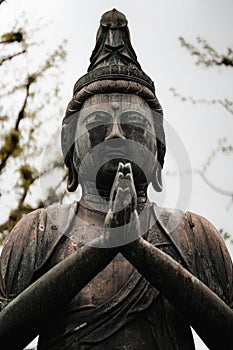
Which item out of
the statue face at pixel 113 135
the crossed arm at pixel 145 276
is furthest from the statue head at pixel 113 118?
the crossed arm at pixel 145 276

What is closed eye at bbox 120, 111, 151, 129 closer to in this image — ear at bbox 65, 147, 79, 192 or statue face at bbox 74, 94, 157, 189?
statue face at bbox 74, 94, 157, 189

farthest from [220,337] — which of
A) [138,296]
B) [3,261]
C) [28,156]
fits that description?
[28,156]

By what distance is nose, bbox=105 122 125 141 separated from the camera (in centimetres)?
527

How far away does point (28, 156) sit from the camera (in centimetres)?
1139

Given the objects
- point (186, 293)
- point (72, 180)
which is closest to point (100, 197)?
point (72, 180)

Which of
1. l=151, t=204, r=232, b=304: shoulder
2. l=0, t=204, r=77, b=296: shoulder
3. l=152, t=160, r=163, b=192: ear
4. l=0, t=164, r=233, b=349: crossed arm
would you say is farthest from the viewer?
l=152, t=160, r=163, b=192: ear

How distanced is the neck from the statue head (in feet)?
0.19

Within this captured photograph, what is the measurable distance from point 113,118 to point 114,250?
1164mm

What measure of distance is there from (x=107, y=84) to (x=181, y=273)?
1496mm

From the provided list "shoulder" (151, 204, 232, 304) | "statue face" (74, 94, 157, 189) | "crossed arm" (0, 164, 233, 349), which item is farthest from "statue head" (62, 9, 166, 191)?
"crossed arm" (0, 164, 233, 349)

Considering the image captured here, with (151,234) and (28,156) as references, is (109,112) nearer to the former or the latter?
(151,234)

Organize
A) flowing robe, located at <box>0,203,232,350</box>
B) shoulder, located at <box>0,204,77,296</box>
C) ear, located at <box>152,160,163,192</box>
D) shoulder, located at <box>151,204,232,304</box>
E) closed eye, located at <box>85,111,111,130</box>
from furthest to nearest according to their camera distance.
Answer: ear, located at <box>152,160,163,192</box> → closed eye, located at <box>85,111,111,130</box> → shoulder, located at <box>151,204,232,304</box> → shoulder, located at <box>0,204,77,296</box> → flowing robe, located at <box>0,203,232,350</box>

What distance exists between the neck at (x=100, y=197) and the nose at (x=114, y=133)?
375mm

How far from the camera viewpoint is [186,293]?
469 centimetres
